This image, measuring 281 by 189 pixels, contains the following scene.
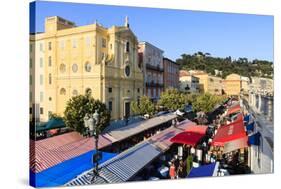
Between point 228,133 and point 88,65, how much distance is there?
3.21m

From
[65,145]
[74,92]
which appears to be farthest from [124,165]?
[74,92]

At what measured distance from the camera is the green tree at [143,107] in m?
8.12

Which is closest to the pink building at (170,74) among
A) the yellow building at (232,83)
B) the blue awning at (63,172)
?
the yellow building at (232,83)

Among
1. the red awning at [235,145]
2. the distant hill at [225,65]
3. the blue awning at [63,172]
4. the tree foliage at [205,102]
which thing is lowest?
the blue awning at [63,172]

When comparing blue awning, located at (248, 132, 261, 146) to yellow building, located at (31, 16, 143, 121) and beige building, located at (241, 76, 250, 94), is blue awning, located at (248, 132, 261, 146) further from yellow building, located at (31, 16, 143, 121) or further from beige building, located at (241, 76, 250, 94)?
yellow building, located at (31, 16, 143, 121)

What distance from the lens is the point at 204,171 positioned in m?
8.30

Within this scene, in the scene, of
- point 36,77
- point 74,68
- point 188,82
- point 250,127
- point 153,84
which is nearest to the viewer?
point 36,77

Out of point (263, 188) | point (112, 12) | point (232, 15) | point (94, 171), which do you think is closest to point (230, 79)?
point (232, 15)

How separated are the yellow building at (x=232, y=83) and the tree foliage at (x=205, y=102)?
38 cm

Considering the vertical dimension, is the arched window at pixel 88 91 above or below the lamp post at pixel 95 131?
above

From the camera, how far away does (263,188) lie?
759 centimetres

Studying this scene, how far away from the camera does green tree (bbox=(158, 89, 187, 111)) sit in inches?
332

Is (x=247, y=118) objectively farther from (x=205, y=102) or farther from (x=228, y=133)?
(x=205, y=102)

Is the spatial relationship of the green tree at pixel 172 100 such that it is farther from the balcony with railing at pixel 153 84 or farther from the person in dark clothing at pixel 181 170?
the person in dark clothing at pixel 181 170
